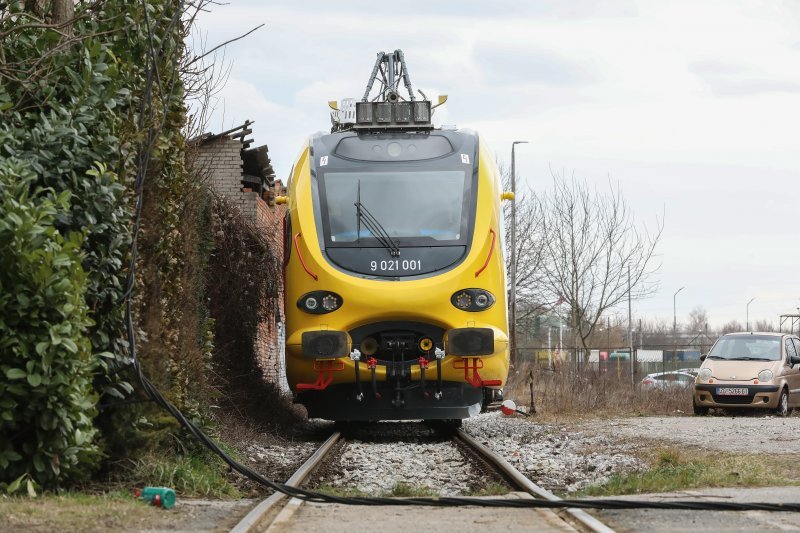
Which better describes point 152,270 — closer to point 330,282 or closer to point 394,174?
point 330,282

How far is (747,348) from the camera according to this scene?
21766 mm

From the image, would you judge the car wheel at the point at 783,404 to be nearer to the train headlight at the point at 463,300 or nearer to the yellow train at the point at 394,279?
the yellow train at the point at 394,279

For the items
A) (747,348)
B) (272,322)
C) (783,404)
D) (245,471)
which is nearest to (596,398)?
(747,348)

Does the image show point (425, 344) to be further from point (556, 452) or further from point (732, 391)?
point (732, 391)

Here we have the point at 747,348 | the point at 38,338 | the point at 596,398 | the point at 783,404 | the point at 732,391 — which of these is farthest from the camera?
the point at 596,398

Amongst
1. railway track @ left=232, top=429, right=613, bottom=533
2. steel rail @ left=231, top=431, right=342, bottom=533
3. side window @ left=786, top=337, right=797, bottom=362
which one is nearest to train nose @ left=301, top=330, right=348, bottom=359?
steel rail @ left=231, top=431, right=342, bottom=533

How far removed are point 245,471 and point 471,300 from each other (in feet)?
16.5

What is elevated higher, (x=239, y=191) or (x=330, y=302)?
(x=239, y=191)

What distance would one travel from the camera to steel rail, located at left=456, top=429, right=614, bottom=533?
656 cm

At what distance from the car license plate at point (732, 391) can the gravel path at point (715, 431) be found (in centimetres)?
138

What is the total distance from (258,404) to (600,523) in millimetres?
10854

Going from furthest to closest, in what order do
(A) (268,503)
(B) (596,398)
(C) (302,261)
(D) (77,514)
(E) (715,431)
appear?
(B) (596,398) < (E) (715,431) < (C) (302,261) < (A) (268,503) < (D) (77,514)

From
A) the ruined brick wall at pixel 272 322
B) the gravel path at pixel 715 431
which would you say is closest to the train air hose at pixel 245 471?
the gravel path at pixel 715 431

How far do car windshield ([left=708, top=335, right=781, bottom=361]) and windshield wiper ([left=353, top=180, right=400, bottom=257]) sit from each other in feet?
34.3
